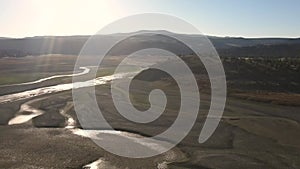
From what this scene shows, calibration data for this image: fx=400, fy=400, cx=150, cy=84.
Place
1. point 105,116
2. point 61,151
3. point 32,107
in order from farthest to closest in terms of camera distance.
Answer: point 32,107, point 105,116, point 61,151

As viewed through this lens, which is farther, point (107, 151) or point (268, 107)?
point (268, 107)

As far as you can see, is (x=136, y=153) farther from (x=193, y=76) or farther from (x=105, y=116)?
(x=193, y=76)

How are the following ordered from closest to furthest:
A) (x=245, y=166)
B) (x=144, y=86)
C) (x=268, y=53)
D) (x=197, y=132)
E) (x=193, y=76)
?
1. (x=245, y=166)
2. (x=197, y=132)
3. (x=144, y=86)
4. (x=193, y=76)
5. (x=268, y=53)

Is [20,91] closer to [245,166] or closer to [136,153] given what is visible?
[136,153]

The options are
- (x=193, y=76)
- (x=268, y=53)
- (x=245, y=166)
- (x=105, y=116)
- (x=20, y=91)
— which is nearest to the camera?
(x=245, y=166)

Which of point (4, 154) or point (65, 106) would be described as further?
point (65, 106)

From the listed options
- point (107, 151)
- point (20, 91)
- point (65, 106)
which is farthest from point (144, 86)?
point (107, 151)

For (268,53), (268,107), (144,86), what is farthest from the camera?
(268,53)

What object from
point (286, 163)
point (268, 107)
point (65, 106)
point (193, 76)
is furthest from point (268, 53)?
point (286, 163)
